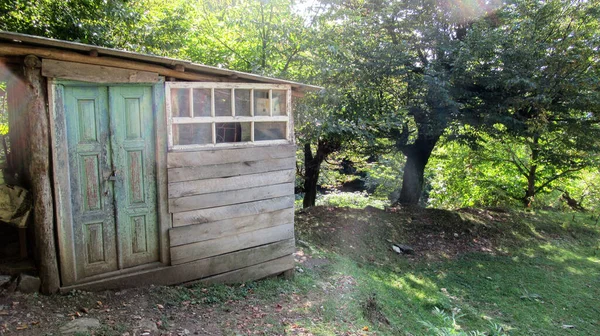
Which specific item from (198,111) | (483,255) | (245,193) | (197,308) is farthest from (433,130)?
(197,308)

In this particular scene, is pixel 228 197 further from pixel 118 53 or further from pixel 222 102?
pixel 118 53

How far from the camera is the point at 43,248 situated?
3.51m

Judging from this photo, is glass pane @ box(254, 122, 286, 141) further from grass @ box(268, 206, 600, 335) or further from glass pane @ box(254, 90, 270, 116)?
grass @ box(268, 206, 600, 335)

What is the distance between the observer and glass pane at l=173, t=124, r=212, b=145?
161 inches

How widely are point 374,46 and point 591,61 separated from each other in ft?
13.3

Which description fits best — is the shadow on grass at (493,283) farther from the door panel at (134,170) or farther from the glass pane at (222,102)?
the glass pane at (222,102)

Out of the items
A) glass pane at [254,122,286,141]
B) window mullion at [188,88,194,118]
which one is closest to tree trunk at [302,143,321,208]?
glass pane at [254,122,286,141]

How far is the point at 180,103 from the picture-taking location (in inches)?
161

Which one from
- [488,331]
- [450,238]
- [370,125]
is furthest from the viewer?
[450,238]

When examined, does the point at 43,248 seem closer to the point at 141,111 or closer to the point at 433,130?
the point at 141,111

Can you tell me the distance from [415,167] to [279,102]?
6887 millimetres

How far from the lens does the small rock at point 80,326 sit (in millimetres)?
3144

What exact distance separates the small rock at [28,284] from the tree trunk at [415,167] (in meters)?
8.61

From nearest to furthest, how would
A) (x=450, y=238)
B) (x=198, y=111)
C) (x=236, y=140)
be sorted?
(x=198, y=111)
(x=236, y=140)
(x=450, y=238)
